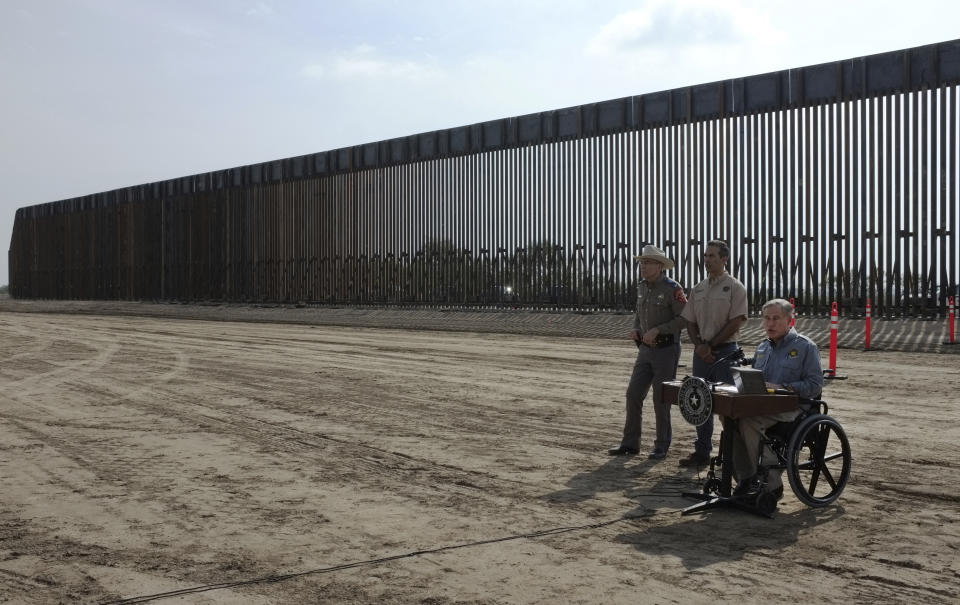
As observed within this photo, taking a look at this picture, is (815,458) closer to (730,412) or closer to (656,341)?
(730,412)

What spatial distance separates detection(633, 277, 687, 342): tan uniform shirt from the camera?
7238mm

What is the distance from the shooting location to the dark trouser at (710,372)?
6.80 m

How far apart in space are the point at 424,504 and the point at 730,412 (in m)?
1.97

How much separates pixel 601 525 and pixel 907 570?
1626mm

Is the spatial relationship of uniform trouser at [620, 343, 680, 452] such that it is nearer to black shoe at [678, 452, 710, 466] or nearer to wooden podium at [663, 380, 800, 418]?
black shoe at [678, 452, 710, 466]

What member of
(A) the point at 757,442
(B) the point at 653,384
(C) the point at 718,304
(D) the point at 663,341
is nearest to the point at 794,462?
(A) the point at 757,442

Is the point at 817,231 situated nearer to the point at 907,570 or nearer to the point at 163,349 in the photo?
the point at 163,349

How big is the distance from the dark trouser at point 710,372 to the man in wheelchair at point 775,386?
842 mm

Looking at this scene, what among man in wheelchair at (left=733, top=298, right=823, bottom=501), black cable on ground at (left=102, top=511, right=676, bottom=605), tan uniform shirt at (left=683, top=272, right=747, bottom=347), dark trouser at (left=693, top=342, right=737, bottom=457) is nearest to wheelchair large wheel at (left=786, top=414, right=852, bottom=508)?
man in wheelchair at (left=733, top=298, right=823, bottom=501)

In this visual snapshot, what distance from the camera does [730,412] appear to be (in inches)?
217

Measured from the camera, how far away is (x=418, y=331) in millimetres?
25266

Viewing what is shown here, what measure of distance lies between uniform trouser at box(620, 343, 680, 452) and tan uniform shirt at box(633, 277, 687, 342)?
17 cm

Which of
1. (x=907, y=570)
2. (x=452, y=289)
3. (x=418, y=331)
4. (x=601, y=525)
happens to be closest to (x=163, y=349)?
(x=418, y=331)

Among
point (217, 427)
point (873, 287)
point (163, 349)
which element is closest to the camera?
point (217, 427)
